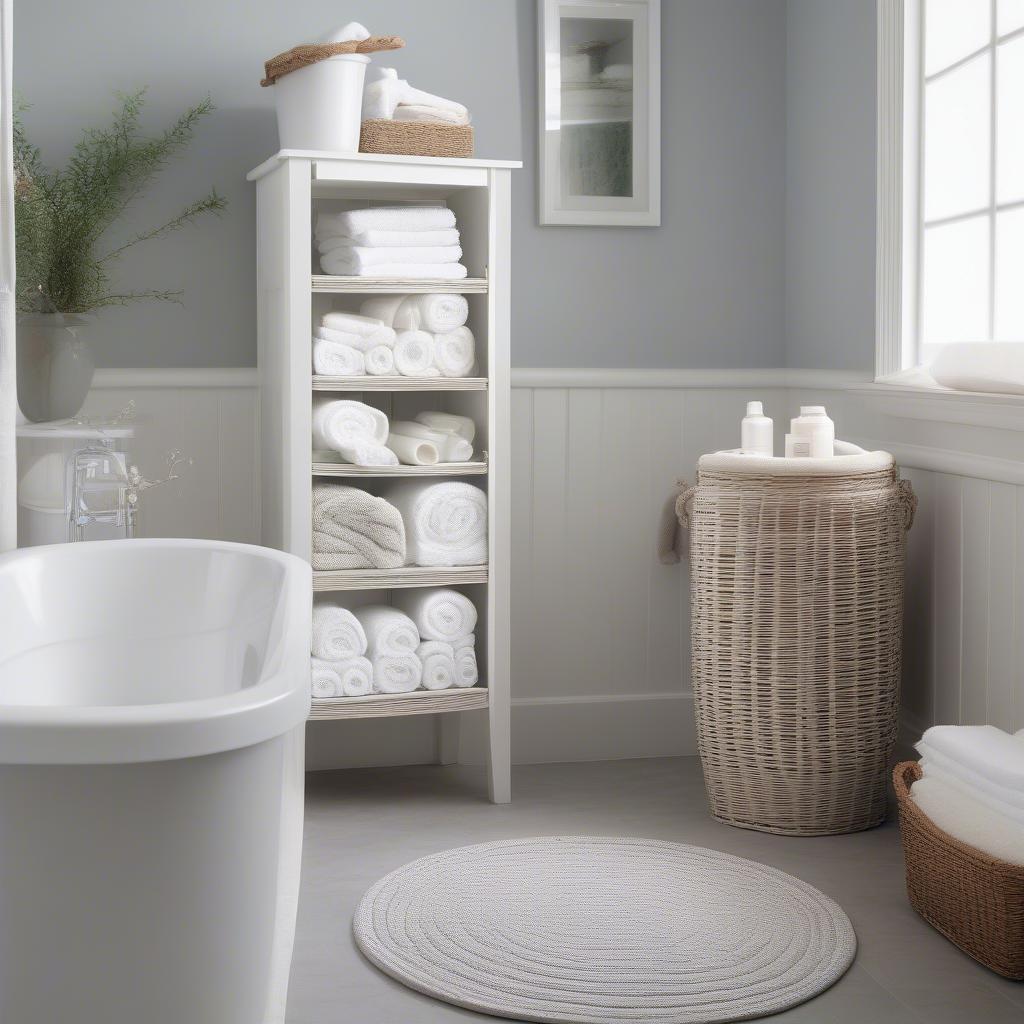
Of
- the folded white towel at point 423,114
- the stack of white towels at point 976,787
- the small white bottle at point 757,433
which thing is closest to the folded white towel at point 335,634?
the small white bottle at point 757,433

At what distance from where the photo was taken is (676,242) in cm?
337

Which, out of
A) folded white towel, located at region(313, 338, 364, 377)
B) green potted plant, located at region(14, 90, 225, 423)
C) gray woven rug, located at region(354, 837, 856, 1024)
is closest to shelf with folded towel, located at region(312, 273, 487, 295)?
folded white towel, located at region(313, 338, 364, 377)

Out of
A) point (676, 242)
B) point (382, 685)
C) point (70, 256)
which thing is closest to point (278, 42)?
point (70, 256)

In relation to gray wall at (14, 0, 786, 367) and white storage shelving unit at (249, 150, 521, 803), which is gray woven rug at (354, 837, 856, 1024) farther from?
gray wall at (14, 0, 786, 367)

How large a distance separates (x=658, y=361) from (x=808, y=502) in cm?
85

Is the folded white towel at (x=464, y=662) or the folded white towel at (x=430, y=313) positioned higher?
the folded white towel at (x=430, y=313)

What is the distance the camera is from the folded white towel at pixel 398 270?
2.81 meters

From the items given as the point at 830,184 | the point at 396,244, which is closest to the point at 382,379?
the point at 396,244

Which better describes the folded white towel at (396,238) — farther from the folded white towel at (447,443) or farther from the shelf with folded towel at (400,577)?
the shelf with folded towel at (400,577)

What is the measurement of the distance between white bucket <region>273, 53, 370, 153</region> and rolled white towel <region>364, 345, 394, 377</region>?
41cm

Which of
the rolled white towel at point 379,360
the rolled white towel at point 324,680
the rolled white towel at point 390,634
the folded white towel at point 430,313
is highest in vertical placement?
the folded white towel at point 430,313

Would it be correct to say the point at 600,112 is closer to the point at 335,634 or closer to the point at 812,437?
the point at 812,437

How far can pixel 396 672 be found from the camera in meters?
2.90

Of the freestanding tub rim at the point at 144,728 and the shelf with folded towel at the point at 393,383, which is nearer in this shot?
the freestanding tub rim at the point at 144,728
